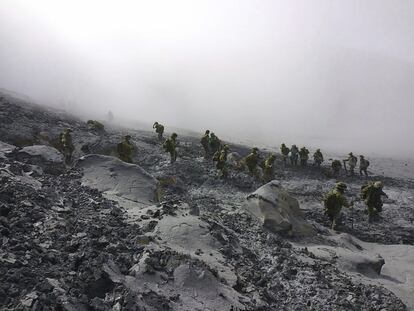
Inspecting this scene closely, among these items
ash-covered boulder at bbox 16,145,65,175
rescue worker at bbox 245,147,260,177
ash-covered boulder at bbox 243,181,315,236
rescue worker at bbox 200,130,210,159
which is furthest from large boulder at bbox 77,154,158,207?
rescue worker at bbox 200,130,210,159

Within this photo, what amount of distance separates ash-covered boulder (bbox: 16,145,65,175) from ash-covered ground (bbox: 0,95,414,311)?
0.04 meters

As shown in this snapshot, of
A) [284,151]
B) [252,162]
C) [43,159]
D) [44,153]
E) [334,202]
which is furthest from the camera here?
[284,151]

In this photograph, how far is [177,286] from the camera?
26.2 ft

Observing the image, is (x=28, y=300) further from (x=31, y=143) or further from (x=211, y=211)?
(x=31, y=143)

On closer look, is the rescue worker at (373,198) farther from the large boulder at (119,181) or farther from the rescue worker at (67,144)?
the rescue worker at (67,144)

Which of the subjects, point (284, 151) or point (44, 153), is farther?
point (284, 151)

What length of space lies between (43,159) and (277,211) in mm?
8702

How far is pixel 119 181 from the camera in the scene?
1427 centimetres

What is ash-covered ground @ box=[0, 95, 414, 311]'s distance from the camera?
7215 millimetres

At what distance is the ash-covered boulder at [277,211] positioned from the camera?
1323 centimetres

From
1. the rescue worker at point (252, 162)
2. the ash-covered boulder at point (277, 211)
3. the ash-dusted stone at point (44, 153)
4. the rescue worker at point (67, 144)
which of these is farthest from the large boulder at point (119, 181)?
the rescue worker at point (252, 162)

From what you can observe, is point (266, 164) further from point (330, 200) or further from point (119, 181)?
point (119, 181)

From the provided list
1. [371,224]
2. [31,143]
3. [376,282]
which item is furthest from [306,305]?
[31,143]

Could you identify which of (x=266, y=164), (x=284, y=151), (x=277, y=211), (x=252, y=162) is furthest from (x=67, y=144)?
(x=284, y=151)
